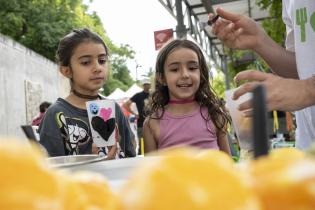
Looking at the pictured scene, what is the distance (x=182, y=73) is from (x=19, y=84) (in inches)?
447

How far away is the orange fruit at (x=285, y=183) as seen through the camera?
417 millimetres

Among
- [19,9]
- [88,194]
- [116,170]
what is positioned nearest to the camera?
[88,194]

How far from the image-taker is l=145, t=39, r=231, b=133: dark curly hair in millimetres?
3172

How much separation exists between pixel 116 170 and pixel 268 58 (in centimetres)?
153

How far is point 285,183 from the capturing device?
16.6 inches

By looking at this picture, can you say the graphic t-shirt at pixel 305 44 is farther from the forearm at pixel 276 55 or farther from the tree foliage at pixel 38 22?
the tree foliage at pixel 38 22

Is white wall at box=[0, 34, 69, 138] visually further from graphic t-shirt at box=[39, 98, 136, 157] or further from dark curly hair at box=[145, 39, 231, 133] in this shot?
graphic t-shirt at box=[39, 98, 136, 157]

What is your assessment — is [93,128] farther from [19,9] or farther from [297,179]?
[19,9]

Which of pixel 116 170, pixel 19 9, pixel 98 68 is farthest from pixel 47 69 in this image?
pixel 116 170

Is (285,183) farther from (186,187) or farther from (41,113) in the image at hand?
(41,113)

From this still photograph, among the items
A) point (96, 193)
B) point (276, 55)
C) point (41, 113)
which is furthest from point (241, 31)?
point (41, 113)

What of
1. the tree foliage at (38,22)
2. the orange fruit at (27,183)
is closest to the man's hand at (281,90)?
the orange fruit at (27,183)

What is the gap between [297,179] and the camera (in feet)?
1.36

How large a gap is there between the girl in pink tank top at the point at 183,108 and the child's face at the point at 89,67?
1.71 ft
